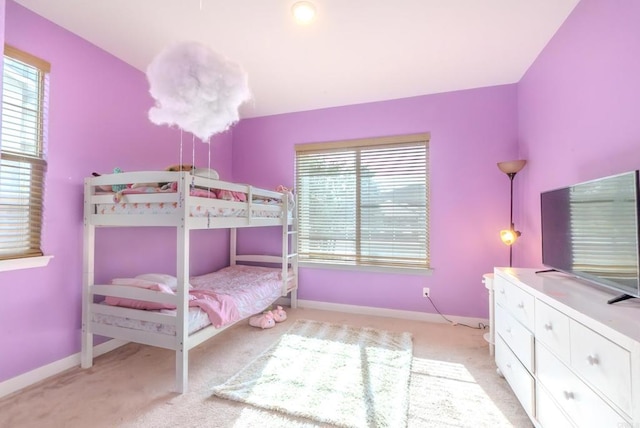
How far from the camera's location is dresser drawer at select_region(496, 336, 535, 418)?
4.77 feet

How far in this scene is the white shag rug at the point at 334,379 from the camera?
161 cm

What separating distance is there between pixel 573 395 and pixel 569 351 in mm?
162

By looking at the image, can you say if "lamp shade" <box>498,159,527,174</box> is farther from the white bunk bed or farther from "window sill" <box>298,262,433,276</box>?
the white bunk bed

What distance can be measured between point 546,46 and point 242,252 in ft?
12.2

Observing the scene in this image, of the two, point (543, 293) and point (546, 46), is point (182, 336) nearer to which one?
point (543, 293)

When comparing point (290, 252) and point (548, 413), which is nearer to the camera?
point (548, 413)

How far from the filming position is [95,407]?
1647 mm

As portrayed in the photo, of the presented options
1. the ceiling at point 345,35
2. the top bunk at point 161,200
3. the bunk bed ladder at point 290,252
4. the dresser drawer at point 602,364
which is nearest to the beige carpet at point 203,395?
the dresser drawer at point 602,364

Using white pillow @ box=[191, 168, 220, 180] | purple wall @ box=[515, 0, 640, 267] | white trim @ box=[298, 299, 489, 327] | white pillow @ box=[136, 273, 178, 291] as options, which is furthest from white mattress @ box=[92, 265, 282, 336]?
purple wall @ box=[515, 0, 640, 267]

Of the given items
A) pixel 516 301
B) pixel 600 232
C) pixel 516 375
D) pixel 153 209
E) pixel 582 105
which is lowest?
pixel 516 375

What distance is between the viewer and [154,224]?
6.09ft

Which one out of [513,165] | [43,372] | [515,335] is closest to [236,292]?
[43,372]

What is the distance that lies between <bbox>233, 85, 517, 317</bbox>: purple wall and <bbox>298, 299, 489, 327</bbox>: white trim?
0.06 m

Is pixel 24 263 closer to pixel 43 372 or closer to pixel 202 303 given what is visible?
pixel 43 372
